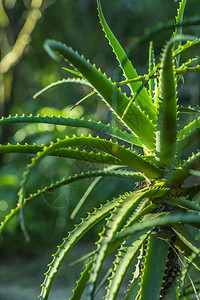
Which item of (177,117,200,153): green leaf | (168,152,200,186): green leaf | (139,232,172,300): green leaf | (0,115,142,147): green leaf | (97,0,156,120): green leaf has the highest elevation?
(97,0,156,120): green leaf

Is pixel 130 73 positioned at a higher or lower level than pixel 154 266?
higher

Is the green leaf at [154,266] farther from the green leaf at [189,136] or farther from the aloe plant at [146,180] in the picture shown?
the green leaf at [189,136]

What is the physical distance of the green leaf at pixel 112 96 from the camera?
485mm

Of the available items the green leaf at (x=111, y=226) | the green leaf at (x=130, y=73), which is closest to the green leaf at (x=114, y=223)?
the green leaf at (x=111, y=226)

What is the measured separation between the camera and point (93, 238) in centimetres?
447

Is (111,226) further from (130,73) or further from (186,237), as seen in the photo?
(130,73)

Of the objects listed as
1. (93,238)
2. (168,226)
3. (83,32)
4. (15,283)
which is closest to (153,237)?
(168,226)

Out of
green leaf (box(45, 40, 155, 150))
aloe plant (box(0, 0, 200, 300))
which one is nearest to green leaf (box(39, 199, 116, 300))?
aloe plant (box(0, 0, 200, 300))

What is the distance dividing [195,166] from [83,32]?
4456 mm

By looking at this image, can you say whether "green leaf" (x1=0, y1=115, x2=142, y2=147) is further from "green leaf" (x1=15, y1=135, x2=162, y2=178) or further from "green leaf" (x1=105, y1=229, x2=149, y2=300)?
"green leaf" (x1=105, y1=229, x2=149, y2=300)

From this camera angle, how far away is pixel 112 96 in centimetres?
58

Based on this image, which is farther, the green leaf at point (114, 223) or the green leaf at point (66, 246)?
the green leaf at point (66, 246)

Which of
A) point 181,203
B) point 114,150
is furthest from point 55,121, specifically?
point 181,203

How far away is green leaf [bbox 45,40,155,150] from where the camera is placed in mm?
485
